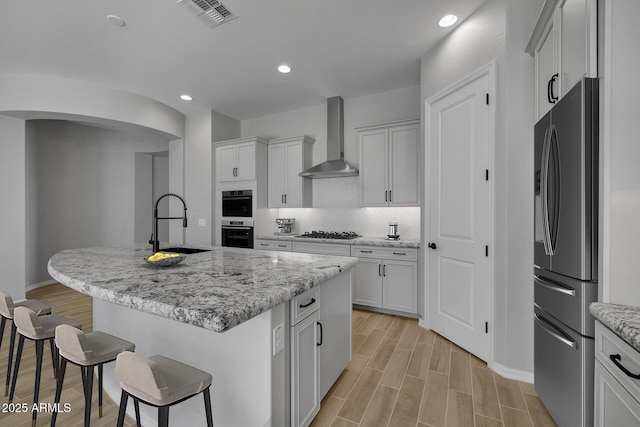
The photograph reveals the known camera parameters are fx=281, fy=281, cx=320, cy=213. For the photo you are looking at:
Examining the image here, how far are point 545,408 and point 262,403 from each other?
1762 millimetres

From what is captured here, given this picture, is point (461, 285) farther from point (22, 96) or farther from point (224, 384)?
point (22, 96)

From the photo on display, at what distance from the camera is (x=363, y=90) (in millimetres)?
4004

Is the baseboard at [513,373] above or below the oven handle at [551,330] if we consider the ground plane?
below

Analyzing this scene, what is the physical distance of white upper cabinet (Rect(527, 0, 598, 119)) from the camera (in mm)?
1289

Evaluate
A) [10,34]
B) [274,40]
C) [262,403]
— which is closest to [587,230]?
[262,403]

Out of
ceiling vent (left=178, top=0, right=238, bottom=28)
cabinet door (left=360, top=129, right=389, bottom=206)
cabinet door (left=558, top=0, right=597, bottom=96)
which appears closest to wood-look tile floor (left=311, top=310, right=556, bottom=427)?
cabinet door (left=360, top=129, right=389, bottom=206)

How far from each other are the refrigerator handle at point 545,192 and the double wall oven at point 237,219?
3699 mm

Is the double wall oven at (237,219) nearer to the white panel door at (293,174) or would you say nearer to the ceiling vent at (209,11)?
the white panel door at (293,174)

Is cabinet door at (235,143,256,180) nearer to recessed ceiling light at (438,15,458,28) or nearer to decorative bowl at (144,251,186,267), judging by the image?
decorative bowl at (144,251,186,267)

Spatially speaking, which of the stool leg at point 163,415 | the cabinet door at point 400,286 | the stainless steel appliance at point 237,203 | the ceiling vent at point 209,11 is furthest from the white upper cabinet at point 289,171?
the stool leg at point 163,415

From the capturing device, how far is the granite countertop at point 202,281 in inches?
39.0

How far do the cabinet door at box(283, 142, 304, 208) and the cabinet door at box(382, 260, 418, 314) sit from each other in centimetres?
171

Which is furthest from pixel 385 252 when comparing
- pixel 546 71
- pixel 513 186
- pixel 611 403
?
pixel 611 403

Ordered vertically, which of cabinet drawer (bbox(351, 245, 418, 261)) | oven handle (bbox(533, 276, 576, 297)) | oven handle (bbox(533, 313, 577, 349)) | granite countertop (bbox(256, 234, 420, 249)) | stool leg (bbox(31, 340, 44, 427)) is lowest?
stool leg (bbox(31, 340, 44, 427))
